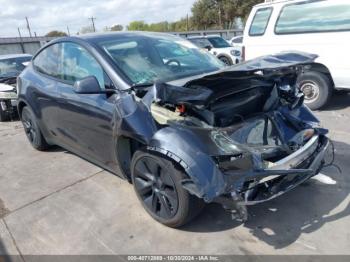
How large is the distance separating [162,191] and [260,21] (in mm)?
5347

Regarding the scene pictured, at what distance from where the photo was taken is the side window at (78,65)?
3.48 meters

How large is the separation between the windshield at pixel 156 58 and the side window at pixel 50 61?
0.93 meters

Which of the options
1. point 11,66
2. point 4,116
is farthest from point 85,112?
point 11,66

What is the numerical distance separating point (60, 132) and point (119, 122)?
160 cm

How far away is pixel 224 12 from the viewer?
44281 mm

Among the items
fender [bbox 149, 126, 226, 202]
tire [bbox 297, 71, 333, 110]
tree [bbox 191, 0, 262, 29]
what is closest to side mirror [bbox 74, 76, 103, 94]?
fender [bbox 149, 126, 226, 202]

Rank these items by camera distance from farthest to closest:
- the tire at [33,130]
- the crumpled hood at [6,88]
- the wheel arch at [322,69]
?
1. the crumpled hood at [6,88]
2. the wheel arch at [322,69]
3. the tire at [33,130]

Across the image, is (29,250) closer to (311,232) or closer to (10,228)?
(10,228)

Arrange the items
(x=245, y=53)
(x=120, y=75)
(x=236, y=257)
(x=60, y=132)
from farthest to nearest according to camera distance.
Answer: (x=245, y=53) → (x=60, y=132) → (x=120, y=75) → (x=236, y=257)

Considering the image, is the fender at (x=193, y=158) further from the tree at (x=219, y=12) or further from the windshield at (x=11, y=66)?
the tree at (x=219, y=12)

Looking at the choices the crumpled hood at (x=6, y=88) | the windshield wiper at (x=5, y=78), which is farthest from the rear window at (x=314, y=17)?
the windshield wiper at (x=5, y=78)

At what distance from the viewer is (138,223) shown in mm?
3162

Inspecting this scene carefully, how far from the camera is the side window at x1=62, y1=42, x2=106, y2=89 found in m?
3.48

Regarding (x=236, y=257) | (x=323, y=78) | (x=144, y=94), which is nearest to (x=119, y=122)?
(x=144, y=94)
